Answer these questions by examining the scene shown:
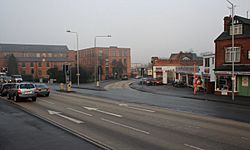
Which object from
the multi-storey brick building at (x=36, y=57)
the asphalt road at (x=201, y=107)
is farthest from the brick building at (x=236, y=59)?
the multi-storey brick building at (x=36, y=57)

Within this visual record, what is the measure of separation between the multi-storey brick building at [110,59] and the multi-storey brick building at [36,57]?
9.00 meters

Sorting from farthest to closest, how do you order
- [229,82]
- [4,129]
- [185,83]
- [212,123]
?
[185,83]
[229,82]
[212,123]
[4,129]

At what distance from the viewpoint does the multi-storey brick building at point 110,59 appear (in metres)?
110

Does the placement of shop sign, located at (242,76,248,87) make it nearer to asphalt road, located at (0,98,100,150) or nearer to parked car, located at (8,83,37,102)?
parked car, located at (8,83,37,102)

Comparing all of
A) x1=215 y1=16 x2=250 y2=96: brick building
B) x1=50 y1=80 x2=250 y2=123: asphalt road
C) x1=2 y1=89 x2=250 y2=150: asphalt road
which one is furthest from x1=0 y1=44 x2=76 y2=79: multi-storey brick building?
x1=2 y1=89 x2=250 y2=150: asphalt road

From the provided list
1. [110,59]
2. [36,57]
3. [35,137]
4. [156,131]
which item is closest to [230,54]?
[156,131]

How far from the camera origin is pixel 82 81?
71188 millimetres

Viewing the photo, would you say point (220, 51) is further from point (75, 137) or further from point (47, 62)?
point (47, 62)

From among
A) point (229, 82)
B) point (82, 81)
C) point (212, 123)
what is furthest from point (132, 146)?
point (82, 81)

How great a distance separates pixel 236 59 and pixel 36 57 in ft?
340

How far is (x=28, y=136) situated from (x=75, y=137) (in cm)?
194

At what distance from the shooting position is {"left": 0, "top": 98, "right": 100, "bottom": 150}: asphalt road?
29.7 feet

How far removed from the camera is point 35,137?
409 inches

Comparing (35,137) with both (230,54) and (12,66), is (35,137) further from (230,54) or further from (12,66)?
(12,66)
